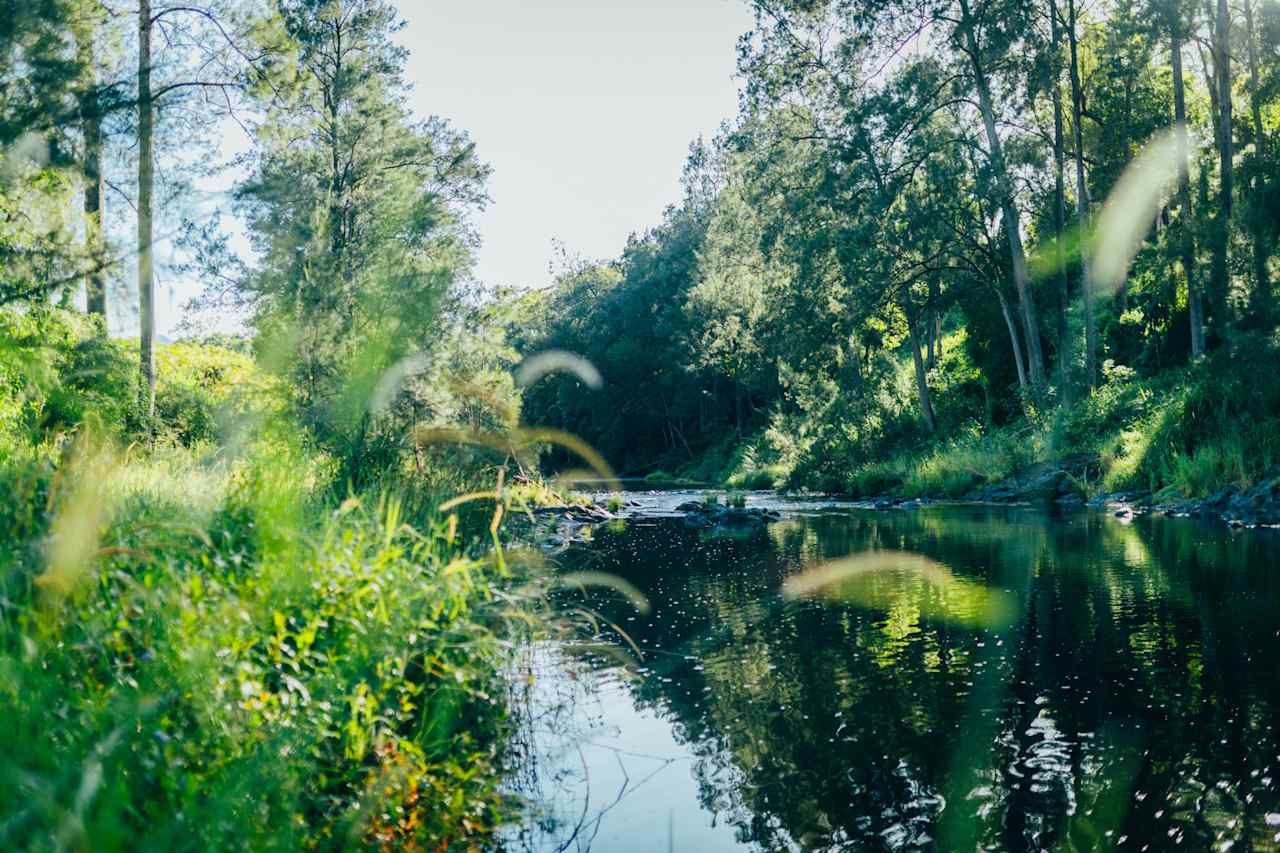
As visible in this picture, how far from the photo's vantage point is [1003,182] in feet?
87.8

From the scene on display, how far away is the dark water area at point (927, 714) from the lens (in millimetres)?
5047

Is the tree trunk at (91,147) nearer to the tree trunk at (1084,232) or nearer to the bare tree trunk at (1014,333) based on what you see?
the tree trunk at (1084,232)

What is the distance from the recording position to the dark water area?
16.6 feet

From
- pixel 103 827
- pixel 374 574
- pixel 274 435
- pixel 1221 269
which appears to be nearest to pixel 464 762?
pixel 374 574

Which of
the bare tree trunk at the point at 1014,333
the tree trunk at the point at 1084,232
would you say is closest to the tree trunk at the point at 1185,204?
the tree trunk at the point at 1084,232

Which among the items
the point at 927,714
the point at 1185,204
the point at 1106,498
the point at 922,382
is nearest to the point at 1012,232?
the point at 1185,204

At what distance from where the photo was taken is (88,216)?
14.0 m

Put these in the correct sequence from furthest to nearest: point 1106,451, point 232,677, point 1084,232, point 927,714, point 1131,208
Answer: point 1131,208, point 1084,232, point 1106,451, point 927,714, point 232,677

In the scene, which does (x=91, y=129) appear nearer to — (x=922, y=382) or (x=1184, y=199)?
(x=1184, y=199)

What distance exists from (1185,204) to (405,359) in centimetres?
2018

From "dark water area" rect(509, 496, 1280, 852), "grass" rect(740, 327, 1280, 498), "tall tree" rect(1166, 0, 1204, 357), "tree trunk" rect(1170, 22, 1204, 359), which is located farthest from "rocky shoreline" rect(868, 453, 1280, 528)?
"dark water area" rect(509, 496, 1280, 852)

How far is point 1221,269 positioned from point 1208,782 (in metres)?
16.8

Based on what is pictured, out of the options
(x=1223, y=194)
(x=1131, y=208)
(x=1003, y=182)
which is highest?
(x=1131, y=208)

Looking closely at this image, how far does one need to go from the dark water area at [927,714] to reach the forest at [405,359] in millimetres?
773
